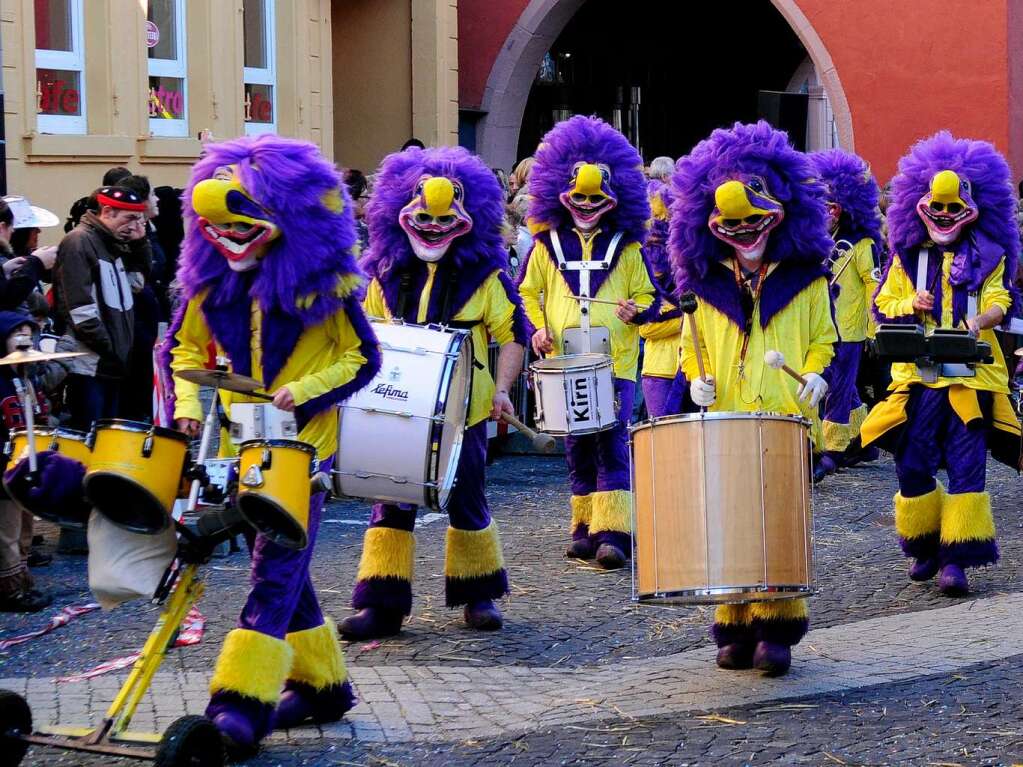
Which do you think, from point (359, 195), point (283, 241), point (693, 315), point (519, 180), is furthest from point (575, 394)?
point (519, 180)

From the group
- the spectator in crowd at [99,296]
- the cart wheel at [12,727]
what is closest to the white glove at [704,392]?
the cart wheel at [12,727]

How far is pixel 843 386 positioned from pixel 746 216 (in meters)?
5.72

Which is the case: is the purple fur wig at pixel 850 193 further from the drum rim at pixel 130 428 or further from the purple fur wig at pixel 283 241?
the drum rim at pixel 130 428

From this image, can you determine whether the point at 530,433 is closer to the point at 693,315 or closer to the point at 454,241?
the point at 454,241

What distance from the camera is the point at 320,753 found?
19.4 feet

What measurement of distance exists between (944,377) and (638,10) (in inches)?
769

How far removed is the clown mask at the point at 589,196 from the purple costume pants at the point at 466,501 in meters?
2.02

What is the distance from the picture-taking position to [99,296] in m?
9.05

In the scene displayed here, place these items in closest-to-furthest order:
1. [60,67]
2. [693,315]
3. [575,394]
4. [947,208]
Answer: [693,315], [947,208], [575,394], [60,67]

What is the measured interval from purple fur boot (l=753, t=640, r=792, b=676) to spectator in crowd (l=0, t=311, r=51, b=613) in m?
3.27

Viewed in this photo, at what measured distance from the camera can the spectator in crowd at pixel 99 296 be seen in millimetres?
8914

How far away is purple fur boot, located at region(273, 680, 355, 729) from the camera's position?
6.09 m

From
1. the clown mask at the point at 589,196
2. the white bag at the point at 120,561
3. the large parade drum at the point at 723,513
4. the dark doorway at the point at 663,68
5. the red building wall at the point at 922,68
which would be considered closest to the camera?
the white bag at the point at 120,561

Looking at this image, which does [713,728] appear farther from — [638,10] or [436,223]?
[638,10]
